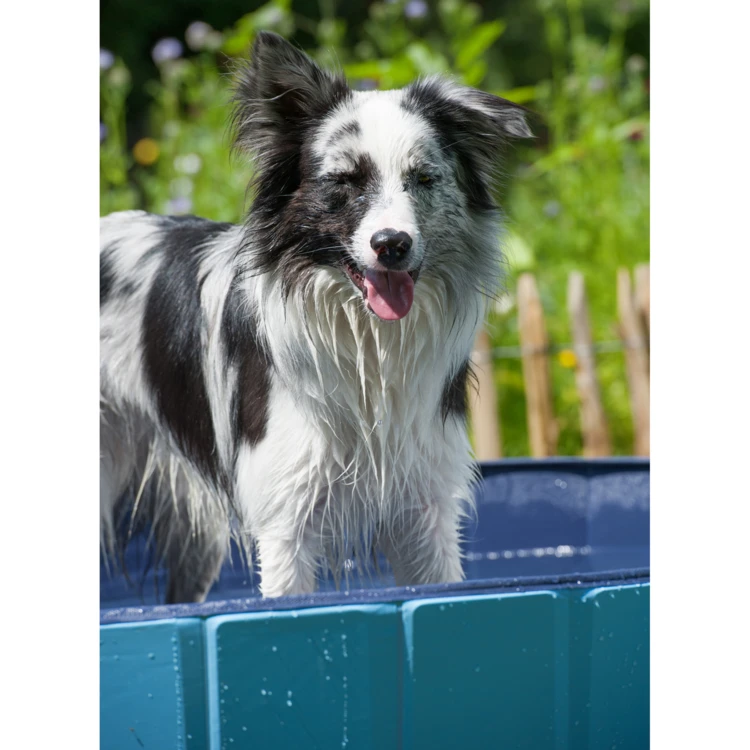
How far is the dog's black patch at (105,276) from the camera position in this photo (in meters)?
2.94

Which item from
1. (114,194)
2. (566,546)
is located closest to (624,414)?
(566,546)

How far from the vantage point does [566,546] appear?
3.72 metres

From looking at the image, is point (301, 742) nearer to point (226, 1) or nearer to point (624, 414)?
point (624, 414)

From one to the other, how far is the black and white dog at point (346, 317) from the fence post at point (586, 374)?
2041 millimetres

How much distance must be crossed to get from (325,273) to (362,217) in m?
0.20

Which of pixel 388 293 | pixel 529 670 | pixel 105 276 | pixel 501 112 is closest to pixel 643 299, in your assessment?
pixel 501 112

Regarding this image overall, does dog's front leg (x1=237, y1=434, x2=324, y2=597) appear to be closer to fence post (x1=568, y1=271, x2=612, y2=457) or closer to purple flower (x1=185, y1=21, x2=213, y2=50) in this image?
fence post (x1=568, y1=271, x2=612, y2=457)

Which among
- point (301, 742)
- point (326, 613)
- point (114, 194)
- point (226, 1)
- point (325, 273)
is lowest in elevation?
point (301, 742)

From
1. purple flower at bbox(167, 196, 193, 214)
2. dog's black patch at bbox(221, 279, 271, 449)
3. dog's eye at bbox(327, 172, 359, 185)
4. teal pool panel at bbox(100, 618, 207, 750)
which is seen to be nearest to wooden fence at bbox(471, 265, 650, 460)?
purple flower at bbox(167, 196, 193, 214)

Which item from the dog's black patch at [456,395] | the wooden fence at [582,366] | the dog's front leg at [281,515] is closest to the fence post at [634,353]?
the wooden fence at [582,366]

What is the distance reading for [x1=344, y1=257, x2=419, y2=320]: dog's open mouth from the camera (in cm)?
214

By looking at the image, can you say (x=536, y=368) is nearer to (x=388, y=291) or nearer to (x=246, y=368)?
(x=246, y=368)

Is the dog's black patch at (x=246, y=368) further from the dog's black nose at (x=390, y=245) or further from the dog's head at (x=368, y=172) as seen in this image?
the dog's black nose at (x=390, y=245)
